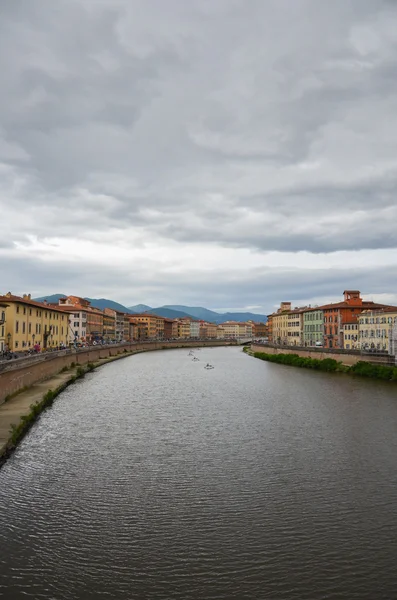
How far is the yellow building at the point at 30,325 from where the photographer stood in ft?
229

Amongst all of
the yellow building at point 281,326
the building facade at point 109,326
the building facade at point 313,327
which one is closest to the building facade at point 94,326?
the building facade at point 109,326

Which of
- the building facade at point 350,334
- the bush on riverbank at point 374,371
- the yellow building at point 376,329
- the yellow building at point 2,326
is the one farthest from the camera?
the building facade at point 350,334

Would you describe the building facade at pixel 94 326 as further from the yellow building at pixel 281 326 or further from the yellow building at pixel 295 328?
the yellow building at pixel 295 328

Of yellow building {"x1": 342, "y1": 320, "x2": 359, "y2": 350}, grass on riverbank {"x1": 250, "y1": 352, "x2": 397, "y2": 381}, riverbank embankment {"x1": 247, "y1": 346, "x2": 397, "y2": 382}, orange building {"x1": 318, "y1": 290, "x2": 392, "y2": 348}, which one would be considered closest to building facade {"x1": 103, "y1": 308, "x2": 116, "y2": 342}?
orange building {"x1": 318, "y1": 290, "x2": 392, "y2": 348}

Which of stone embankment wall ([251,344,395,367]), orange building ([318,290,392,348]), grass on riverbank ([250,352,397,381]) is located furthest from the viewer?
orange building ([318,290,392,348])

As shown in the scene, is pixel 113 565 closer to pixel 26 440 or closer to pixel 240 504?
pixel 240 504

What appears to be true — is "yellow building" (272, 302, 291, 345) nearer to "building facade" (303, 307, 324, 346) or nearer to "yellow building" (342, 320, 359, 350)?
"building facade" (303, 307, 324, 346)

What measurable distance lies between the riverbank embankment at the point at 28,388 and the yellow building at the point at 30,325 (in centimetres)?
710

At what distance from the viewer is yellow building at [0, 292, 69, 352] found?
69.7 metres

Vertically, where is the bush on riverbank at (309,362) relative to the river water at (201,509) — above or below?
above

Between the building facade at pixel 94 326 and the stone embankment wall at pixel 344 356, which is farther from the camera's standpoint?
the building facade at pixel 94 326

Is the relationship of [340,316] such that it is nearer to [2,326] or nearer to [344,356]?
[344,356]

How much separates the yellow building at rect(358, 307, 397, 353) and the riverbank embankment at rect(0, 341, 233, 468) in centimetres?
4197

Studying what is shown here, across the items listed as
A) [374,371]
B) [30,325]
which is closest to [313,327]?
[374,371]
